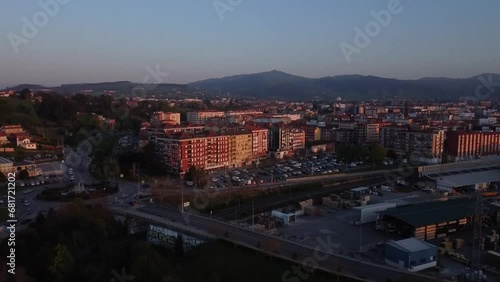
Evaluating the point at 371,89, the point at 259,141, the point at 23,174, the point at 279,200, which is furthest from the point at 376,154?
the point at 371,89

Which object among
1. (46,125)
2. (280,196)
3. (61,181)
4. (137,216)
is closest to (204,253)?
A: (137,216)

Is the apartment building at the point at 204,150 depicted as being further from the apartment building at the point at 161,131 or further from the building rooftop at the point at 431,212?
the building rooftop at the point at 431,212

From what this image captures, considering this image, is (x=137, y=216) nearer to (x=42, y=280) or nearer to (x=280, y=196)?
(x=42, y=280)

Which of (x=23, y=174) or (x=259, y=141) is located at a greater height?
(x=259, y=141)

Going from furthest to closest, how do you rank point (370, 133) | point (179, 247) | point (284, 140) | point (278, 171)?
point (370, 133) → point (284, 140) → point (278, 171) → point (179, 247)

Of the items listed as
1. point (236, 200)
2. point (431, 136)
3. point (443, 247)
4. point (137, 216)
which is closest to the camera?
point (443, 247)

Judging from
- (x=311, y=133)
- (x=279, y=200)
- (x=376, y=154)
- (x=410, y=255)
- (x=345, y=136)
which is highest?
(x=311, y=133)

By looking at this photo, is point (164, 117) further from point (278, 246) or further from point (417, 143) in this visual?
point (278, 246)

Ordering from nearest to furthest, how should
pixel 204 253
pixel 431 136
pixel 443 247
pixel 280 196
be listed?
pixel 204 253
pixel 443 247
pixel 280 196
pixel 431 136
